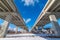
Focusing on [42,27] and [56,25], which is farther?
[42,27]

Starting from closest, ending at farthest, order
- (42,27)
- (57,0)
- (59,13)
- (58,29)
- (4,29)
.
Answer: (57,0)
(4,29)
(58,29)
(59,13)
(42,27)

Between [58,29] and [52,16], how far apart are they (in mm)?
4036

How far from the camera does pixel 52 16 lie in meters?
26.7

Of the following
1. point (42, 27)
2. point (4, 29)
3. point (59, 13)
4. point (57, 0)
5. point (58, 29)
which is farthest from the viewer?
point (42, 27)

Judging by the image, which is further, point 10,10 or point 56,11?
point 56,11

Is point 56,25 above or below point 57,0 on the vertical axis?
below

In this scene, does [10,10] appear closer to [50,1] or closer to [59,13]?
[50,1]

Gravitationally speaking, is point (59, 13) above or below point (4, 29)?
above

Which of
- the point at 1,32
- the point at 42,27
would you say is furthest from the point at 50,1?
the point at 42,27

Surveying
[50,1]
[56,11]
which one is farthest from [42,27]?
[50,1]

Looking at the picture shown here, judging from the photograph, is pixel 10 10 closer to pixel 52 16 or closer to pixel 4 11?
pixel 4 11

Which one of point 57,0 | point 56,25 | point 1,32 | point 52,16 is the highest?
point 57,0

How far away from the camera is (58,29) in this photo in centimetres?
2408

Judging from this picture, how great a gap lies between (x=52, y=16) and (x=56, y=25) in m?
2.78
